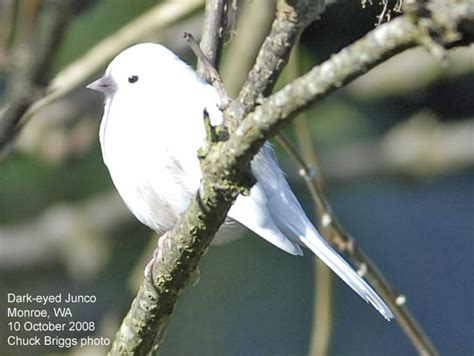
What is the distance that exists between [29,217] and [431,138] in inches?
29.7

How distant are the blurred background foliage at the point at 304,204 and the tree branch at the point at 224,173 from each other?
0.58 metres

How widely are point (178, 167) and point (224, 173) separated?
1.39 feet

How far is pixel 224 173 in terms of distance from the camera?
0.77 meters

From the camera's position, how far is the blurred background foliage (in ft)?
5.22

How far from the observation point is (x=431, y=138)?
5.76 feet

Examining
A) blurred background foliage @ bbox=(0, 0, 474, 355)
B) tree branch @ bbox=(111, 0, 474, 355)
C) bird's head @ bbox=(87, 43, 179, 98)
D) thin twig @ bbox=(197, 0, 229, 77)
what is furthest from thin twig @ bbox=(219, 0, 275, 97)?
tree branch @ bbox=(111, 0, 474, 355)

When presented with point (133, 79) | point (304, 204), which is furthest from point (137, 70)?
point (304, 204)

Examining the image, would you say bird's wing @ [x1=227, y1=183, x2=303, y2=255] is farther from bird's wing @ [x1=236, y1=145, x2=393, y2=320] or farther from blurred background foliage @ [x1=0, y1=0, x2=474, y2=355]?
blurred background foliage @ [x1=0, y1=0, x2=474, y2=355]

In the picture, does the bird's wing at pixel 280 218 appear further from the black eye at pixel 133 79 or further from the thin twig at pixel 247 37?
the thin twig at pixel 247 37

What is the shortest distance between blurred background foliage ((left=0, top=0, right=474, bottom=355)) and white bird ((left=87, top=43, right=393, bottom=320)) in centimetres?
30

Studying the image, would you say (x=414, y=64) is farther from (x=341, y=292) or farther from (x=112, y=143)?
(x=112, y=143)

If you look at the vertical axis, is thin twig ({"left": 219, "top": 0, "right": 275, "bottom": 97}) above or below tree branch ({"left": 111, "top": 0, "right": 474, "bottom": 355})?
above

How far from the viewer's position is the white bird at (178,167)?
46.6 inches

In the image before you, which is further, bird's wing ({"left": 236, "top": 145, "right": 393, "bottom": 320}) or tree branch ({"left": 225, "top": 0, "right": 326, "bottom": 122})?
bird's wing ({"left": 236, "top": 145, "right": 393, "bottom": 320})
